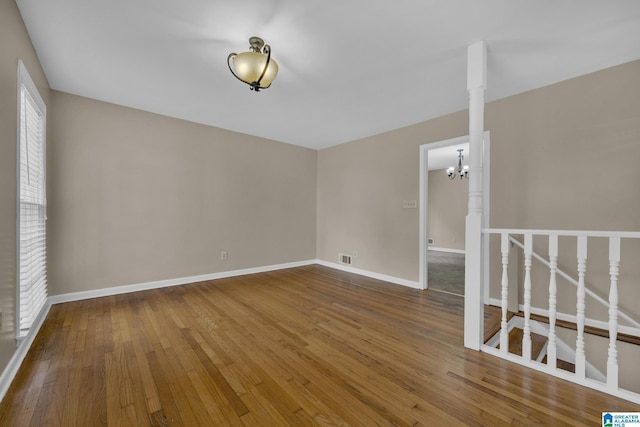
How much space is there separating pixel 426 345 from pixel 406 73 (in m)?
2.58

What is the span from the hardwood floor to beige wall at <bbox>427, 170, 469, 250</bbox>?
5265 mm

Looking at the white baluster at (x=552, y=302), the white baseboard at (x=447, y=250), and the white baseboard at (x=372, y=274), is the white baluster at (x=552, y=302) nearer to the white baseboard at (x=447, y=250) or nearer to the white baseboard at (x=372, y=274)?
the white baseboard at (x=372, y=274)

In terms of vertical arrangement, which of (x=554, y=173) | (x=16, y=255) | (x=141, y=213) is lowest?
(x=16, y=255)

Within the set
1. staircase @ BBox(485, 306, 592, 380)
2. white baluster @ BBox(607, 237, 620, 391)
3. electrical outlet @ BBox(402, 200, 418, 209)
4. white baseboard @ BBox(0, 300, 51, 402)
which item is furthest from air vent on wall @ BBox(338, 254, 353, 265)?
white baseboard @ BBox(0, 300, 51, 402)

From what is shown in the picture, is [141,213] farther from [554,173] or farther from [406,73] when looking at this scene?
[554,173]

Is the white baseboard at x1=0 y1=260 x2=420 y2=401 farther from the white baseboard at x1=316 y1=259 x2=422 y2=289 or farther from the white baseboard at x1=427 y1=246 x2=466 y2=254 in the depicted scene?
the white baseboard at x1=427 y1=246 x2=466 y2=254

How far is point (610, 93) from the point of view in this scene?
244cm

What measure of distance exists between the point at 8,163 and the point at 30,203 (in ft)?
2.43

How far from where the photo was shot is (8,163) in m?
1.72

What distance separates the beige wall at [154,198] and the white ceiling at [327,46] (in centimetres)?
50

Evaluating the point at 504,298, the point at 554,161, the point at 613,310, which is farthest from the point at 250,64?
the point at 554,161

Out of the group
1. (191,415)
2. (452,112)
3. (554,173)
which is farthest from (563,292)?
(191,415)

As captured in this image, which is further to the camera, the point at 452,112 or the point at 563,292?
the point at 452,112

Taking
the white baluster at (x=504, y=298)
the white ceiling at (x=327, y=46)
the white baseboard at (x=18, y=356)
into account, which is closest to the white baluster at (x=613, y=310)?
the white baluster at (x=504, y=298)
